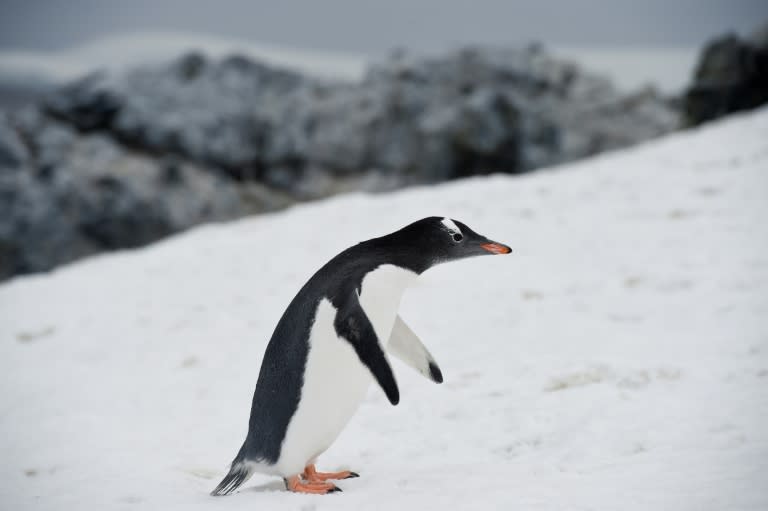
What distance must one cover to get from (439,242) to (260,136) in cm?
1459

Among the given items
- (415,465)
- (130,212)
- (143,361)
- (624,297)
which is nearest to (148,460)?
(415,465)

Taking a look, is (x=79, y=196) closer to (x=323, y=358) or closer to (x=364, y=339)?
(x=323, y=358)

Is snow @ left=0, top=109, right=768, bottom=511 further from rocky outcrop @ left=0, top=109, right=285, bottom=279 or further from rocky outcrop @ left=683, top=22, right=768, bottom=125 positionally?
rocky outcrop @ left=683, top=22, right=768, bottom=125

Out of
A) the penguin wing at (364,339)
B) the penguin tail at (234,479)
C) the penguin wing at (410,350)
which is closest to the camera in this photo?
the penguin wing at (364,339)

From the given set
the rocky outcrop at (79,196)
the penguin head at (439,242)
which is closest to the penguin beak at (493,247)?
the penguin head at (439,242)

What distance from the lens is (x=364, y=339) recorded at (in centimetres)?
229

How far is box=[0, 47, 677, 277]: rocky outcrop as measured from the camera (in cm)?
1312

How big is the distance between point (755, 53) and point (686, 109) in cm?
183

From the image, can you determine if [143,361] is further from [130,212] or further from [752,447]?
[130,212]

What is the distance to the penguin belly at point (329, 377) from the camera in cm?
240

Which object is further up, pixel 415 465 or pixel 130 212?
pixel 130 212

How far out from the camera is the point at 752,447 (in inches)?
99.0

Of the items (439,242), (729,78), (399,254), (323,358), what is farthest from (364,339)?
(729,78)

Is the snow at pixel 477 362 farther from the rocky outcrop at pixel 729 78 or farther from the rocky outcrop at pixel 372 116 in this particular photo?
the rocky outcrop at pixel 372 116
